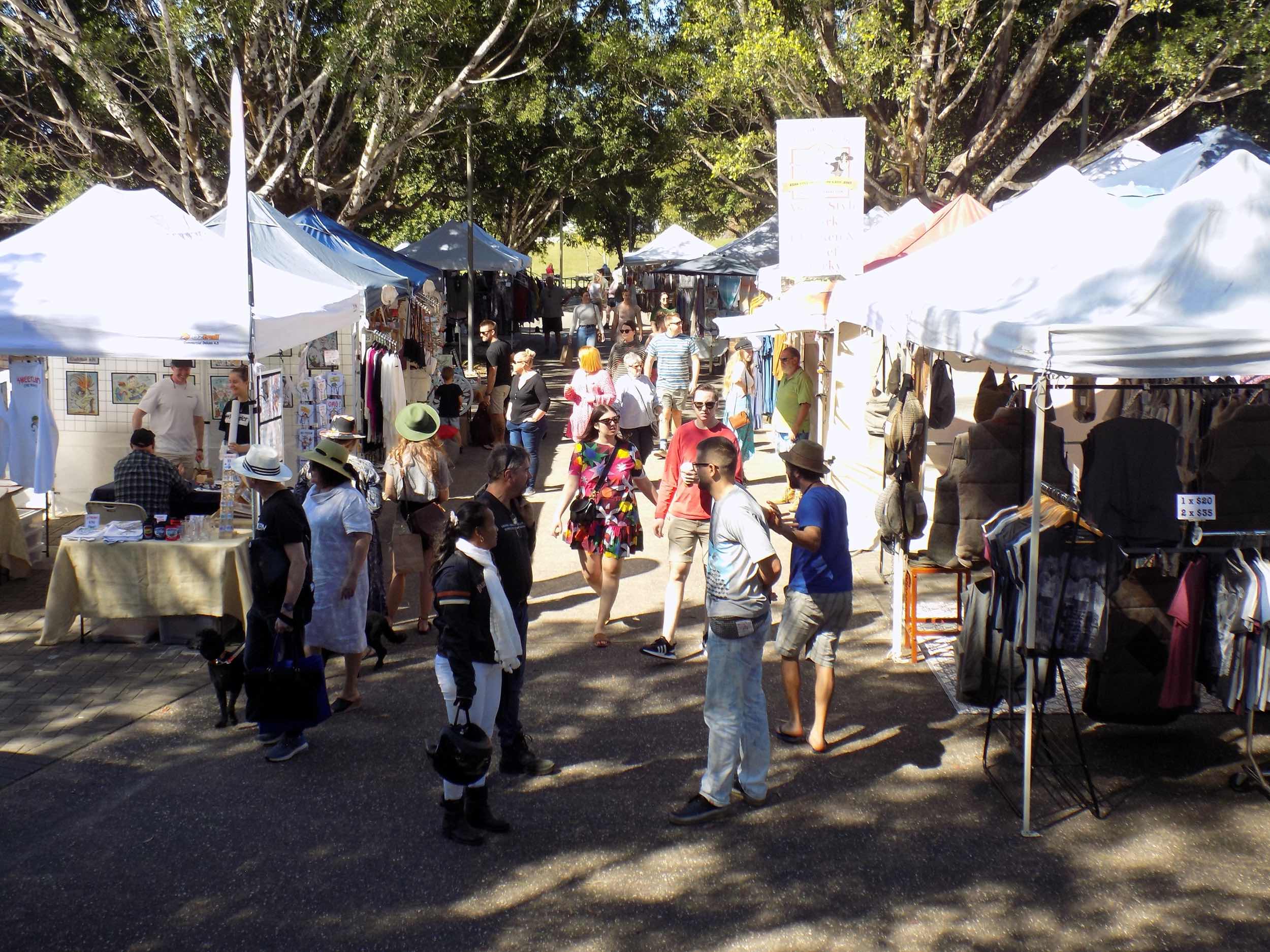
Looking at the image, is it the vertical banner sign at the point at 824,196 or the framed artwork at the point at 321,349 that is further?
the framed artwork at the point at 321,349

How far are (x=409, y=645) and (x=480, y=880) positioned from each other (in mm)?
3325

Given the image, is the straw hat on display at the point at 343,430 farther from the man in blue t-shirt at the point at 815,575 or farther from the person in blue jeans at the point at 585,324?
the person in blue jeans at the point at 585,324

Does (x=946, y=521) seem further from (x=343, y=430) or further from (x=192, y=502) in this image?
(x=192, y=502)

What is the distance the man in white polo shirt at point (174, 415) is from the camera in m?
11.2

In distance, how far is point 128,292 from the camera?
8.77 m

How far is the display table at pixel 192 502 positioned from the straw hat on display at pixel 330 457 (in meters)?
2.93

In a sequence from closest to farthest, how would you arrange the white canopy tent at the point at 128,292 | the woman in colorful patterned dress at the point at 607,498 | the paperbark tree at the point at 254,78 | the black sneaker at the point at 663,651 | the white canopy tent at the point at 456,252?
1. the black sneaker at the point at 663,651
2. the woman in colorful patterned dress at the point at 607,498
3. the white canopy tent at the point at 128,292
4. the paperbark tree at the point at 254,78
5. the white canopy tent at the point at 456,252

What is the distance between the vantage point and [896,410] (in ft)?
28.1

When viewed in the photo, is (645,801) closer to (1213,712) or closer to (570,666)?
(570,666)

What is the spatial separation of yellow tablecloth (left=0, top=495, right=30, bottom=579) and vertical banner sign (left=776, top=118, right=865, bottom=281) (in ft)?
21.7

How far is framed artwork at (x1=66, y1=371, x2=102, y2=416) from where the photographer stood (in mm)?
12469

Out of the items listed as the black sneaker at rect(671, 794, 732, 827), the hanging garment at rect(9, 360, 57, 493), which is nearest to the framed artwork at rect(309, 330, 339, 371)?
the hanging garment at rect(9, 360, 57, 493)

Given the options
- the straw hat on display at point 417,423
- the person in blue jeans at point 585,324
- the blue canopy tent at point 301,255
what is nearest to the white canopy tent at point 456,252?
the person in blue jeans at point 585,324

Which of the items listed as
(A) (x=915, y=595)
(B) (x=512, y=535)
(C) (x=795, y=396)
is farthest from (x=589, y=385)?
(B) (x=512, y=535)
